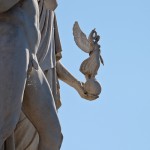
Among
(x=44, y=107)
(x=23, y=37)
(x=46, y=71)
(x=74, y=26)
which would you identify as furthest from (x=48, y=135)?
(x=74, y=26)

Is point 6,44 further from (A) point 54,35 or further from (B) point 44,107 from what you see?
(A) point 54,35

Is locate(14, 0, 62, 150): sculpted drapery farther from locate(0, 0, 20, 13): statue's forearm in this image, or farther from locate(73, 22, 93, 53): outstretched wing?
locate(0, 0, 20, 13): statue's forearm

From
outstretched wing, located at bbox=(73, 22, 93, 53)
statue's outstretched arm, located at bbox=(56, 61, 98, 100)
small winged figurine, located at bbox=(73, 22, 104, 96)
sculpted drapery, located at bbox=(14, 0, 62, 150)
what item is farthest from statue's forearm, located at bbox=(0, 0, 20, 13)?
statue's outstretched arm, located at bbox=(56, 61, 98, 100)

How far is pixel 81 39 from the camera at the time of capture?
13508 mm

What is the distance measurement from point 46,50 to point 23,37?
197 cm

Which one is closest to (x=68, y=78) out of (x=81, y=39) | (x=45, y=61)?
(x=81, y=39)

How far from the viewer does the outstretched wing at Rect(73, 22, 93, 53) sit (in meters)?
13.4

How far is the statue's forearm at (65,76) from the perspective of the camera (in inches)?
535

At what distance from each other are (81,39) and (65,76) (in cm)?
52

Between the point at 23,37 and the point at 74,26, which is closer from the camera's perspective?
the point at 23,37

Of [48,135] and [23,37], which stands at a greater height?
[23,37]

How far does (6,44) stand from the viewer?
1080cm

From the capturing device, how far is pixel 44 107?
11.0 metres

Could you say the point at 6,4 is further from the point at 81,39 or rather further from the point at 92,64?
the point at 81,39
